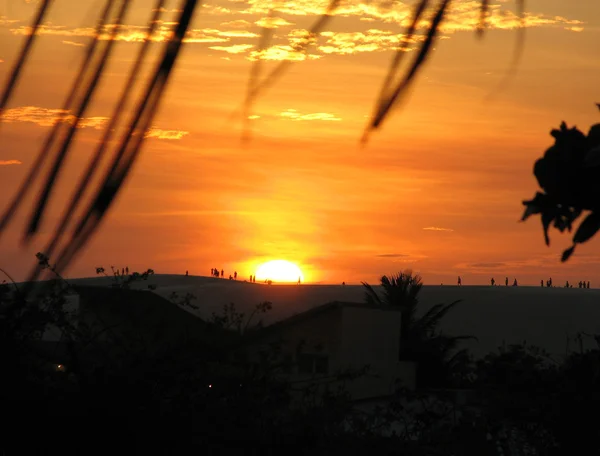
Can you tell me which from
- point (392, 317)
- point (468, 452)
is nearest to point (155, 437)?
point (468, 452)

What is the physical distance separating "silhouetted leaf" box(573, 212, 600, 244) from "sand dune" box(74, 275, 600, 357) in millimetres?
36987

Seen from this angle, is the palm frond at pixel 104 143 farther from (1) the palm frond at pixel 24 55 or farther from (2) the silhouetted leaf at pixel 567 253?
(2) the silhouetted leaf at pixel 567 253

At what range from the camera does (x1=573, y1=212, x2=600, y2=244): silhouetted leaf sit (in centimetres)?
165

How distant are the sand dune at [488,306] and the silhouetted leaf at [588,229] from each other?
3699cm

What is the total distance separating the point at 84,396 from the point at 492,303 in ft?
134

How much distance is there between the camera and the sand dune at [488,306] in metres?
40.4

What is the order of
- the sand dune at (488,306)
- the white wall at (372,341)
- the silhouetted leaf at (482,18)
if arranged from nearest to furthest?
the silhouetted leaf at (482,18)
the white wall at (372,341)
the sand dune at (488,306)

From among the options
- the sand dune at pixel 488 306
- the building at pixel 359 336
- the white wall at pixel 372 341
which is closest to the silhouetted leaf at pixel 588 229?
the building at pixel 359 336

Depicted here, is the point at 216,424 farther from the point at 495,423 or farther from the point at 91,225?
the point at 91,225

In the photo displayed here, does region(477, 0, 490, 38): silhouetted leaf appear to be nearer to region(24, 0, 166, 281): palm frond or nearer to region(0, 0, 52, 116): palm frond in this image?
region(24, 0, 166, 281): palm frond

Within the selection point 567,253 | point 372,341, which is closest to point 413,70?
point 567,253

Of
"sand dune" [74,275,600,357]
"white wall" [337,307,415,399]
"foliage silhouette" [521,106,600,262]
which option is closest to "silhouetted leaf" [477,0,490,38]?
"foliage silhouette" [521,106,600,262]

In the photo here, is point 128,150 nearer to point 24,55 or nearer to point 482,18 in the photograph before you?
point 24,55

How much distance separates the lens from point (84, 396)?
5203mm
